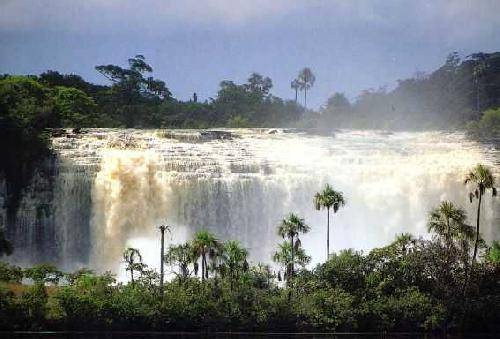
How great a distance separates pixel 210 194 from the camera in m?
60.5

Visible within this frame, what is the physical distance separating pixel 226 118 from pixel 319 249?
5167cm

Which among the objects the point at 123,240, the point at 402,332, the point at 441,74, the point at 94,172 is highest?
the point at 441,74

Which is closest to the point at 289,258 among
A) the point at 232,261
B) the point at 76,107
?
the point at 232,261

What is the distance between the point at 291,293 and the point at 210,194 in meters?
13.0

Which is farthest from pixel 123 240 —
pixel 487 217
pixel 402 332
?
pixel 487 217

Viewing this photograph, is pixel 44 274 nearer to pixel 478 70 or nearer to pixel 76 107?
pixel 76 107

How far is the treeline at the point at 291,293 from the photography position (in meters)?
47.2

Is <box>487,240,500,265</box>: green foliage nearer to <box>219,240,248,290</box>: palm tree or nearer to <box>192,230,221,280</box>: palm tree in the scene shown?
<box>219,240,248,290</box>: palm tree

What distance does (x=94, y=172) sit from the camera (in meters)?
61.2

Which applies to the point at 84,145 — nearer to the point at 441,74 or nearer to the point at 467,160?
the point at 467,160

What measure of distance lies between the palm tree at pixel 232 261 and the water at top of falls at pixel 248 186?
8.12 m

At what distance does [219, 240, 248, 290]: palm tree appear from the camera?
50188mm

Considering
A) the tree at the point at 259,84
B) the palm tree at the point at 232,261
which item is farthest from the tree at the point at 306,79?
the palm tree at the point at 232,261

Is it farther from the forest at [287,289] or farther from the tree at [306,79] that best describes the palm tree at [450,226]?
the tree at [306,79]
